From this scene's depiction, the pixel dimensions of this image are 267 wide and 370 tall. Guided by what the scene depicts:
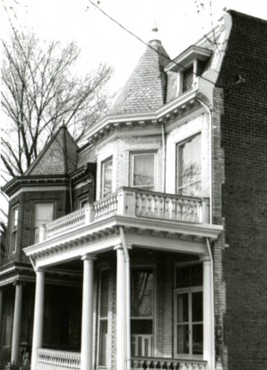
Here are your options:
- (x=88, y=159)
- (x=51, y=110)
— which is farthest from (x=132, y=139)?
(x=51, y=110)

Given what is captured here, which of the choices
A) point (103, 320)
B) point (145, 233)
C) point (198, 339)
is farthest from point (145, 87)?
point (198, 339)

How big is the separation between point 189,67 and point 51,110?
1853 cm

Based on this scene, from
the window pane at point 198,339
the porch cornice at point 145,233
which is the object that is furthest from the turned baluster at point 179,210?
the window pane at point 198,339

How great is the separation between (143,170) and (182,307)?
4680 millimetres

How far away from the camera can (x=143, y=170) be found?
21047mm

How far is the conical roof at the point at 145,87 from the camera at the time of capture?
21.4 meters

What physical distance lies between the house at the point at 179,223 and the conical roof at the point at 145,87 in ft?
0.17

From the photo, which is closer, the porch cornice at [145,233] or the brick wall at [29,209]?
the porch cornice at [145,233]

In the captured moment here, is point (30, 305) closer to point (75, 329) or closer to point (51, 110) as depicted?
point (75, 329)

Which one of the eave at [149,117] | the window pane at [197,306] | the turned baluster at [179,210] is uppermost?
the eave at [149,117]

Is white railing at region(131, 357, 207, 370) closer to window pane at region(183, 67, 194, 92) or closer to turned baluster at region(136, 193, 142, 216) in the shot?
turned baluster at region(136, 193, 142, 216)

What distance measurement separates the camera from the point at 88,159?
1077 inches

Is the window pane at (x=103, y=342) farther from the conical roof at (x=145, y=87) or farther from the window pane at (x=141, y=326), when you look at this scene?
the conical roof at (x=145, y=87)

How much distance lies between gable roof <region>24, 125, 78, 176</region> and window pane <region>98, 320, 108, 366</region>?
8206mm
